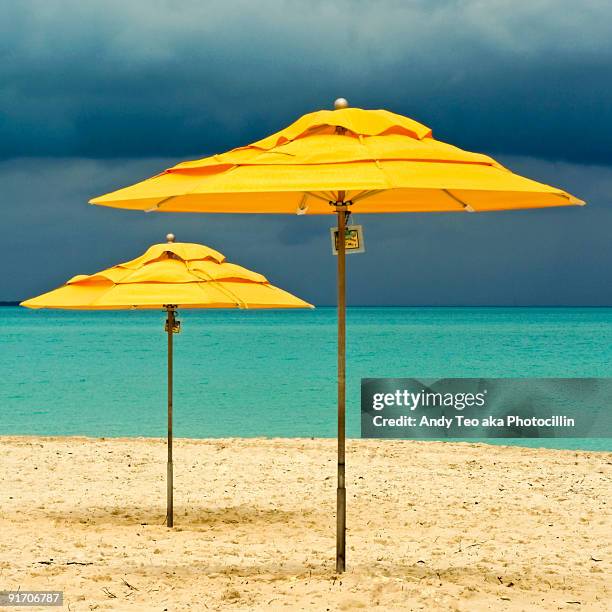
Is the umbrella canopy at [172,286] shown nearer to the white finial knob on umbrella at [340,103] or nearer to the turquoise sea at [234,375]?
the white finial knob on umbrella at [340,103]

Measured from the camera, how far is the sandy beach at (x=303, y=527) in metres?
6.07

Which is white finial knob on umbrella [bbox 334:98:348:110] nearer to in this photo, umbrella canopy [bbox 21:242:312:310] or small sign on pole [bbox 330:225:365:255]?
small sign on pole [bbox 330:225:365:255]

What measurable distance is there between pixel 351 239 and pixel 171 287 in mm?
2007

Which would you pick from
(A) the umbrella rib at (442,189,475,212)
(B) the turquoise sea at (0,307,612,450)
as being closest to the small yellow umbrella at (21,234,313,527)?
(A) the umbrella rib at (442,189,475,212)

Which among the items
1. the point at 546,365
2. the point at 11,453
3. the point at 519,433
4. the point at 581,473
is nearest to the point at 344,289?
the point at 581,473

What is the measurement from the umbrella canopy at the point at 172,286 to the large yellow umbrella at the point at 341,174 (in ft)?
3.32

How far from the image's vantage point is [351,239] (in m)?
6.14

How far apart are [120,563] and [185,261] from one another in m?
2.41

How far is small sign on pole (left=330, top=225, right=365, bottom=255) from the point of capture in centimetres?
612

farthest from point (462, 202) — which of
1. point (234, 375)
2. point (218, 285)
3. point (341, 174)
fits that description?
point (234, 375)

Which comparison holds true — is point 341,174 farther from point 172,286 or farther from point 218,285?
point 218,285

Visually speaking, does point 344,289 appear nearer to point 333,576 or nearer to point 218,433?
point 333,576

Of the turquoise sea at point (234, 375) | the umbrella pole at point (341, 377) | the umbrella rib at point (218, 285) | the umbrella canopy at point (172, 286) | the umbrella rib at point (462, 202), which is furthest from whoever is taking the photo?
the turquoise sea at point (234, 375)

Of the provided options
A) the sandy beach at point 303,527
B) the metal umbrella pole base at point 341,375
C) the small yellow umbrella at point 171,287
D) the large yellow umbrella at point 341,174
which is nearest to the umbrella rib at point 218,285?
the small yellow umbrella at point 171,287
